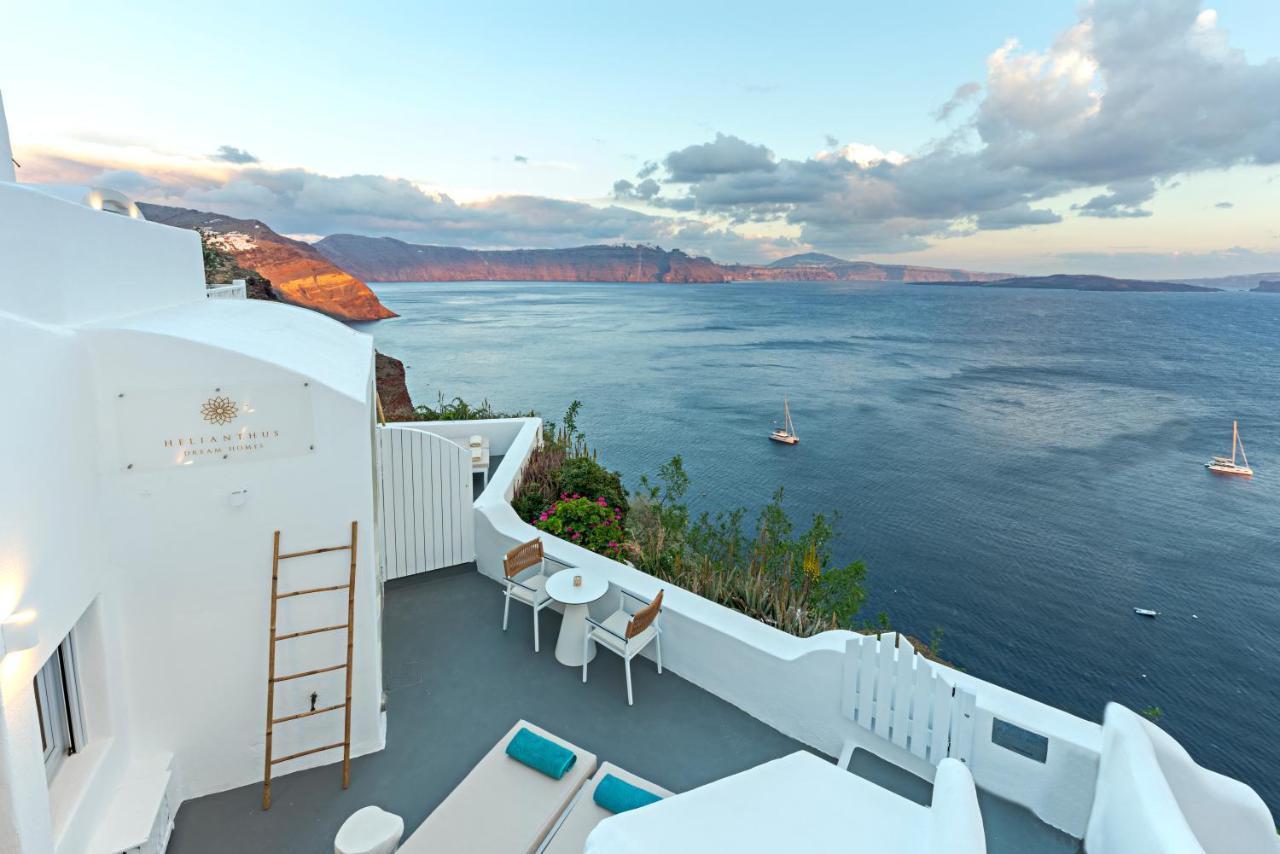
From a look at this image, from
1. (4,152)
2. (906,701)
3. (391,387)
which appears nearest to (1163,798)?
(906,701)

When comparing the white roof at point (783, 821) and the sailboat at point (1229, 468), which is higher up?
the white roof at point (783, 821)

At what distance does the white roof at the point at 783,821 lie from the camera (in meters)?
2.29

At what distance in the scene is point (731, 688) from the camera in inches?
198

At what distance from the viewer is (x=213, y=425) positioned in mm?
3666

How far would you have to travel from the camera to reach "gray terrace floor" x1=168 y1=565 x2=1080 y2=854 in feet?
12.6

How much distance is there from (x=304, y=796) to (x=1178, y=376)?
79.1 metres

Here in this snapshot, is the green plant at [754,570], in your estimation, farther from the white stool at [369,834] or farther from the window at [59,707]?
the window at [59,707]

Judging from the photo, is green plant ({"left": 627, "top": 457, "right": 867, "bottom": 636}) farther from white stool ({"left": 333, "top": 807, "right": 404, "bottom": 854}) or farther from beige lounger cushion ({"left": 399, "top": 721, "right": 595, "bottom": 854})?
white stool ({"left": 333, "top": 807, "right": 404, "bottom": 854})

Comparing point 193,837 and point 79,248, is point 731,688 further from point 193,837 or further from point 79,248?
point 79,248

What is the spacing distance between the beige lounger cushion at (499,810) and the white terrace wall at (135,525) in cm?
125

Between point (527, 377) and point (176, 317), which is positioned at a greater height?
point (176, 317)

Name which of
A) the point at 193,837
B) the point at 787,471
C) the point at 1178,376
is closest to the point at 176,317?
the point at 193,837

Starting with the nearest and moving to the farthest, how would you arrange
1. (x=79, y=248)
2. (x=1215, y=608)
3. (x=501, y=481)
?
(x=79, y=248) → (x=501, y=481) → (x=1215, y=608)

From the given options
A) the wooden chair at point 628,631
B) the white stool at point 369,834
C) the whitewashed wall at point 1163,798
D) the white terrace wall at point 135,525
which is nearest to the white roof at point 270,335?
the white terrace wall at point 135,525
